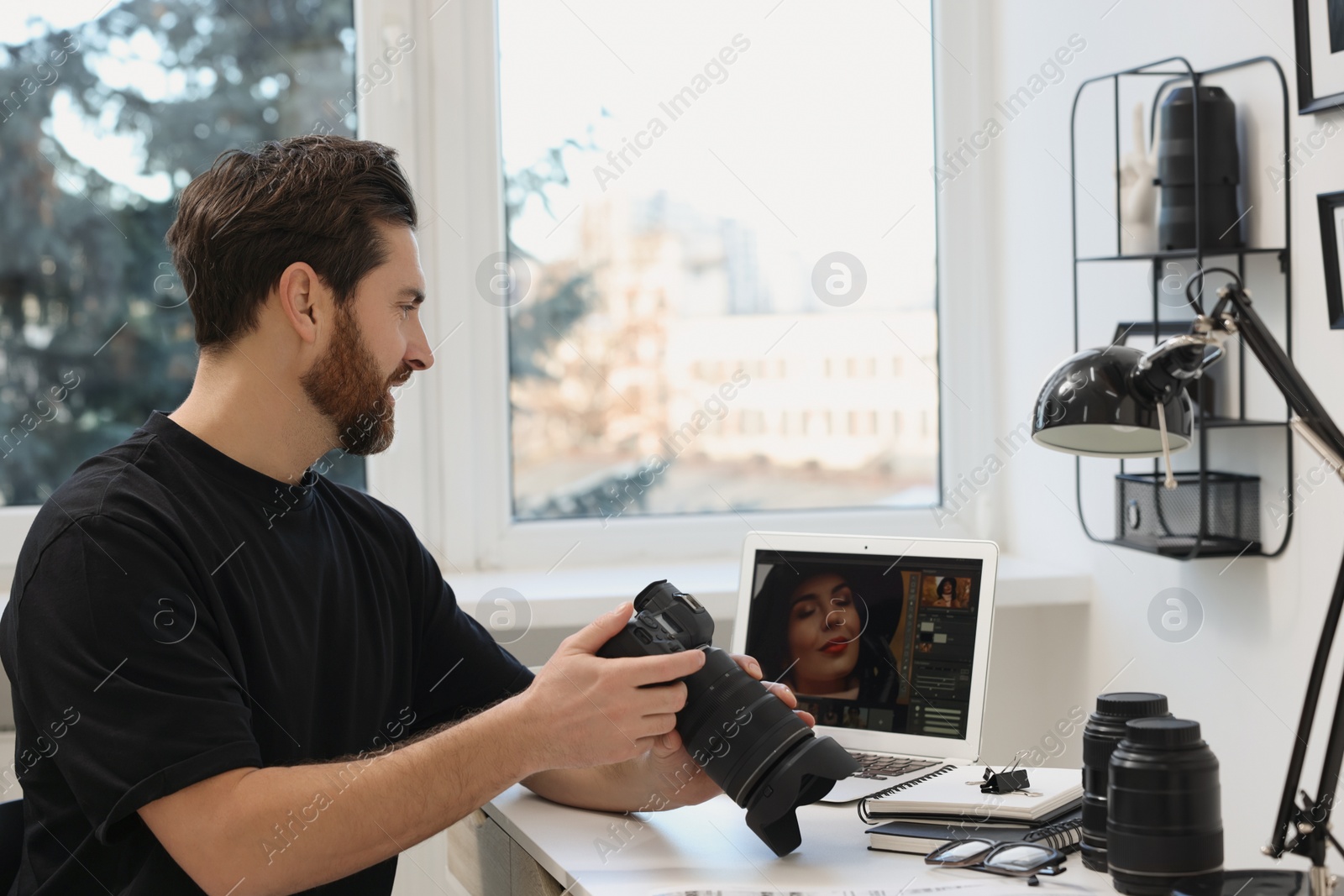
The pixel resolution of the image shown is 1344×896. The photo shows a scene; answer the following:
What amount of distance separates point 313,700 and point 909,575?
696 millimetres

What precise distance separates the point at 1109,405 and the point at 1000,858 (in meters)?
0.42

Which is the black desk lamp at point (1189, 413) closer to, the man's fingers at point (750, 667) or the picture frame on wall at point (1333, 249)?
the man's fingers at point (750, 667)

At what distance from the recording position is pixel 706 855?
3.96 ft

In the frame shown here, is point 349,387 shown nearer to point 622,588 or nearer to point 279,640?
point 279,640

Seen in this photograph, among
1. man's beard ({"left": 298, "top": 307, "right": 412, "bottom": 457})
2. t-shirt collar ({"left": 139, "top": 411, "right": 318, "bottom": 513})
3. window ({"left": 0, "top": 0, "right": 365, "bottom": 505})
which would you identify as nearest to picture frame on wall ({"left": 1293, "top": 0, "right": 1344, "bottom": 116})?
man's beard ({"left": 298, "top": 307, "right": 412, "bottom": 457})

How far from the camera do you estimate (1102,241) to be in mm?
2033

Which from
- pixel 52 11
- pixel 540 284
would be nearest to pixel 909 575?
pixel 540 284

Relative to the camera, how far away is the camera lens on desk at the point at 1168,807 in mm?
997

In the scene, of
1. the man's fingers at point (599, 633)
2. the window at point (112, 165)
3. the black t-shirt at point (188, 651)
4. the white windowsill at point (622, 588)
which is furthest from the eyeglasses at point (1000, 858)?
the window at point (112, 165)

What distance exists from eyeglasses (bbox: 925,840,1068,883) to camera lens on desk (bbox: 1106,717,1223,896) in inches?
4.2

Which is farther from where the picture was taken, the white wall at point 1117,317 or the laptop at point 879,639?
the white wall at point 1117,317

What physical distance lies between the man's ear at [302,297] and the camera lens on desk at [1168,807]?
2.99 ft

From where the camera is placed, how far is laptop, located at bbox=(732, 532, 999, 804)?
143 cm

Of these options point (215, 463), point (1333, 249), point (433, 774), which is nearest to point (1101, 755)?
point (433, 774)
